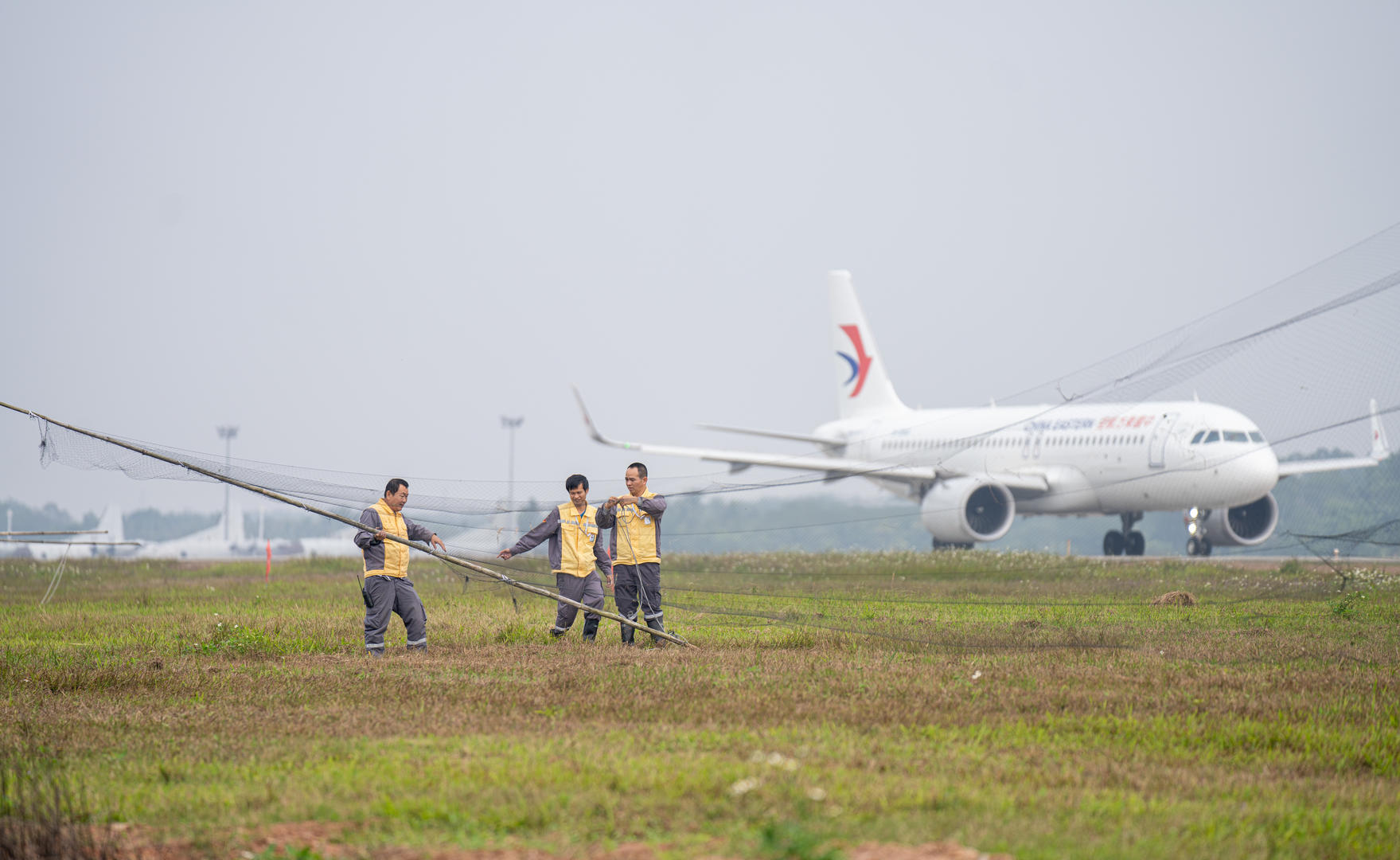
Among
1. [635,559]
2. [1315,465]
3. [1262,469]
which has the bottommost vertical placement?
[635,559]

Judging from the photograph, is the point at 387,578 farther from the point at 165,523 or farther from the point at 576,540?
the point at 165,523

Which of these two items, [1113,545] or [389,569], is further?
[1113,545]

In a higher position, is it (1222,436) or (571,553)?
(1222,436)

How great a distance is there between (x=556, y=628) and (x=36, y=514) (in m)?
113

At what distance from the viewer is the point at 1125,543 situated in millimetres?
35188

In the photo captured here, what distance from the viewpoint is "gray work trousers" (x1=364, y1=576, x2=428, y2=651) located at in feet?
37.6

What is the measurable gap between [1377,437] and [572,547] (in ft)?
23.0

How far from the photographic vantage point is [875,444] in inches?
1599

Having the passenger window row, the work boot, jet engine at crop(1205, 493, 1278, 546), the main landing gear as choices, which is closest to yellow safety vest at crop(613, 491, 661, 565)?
the work boot

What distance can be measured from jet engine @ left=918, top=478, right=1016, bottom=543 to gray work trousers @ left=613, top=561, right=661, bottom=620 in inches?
863

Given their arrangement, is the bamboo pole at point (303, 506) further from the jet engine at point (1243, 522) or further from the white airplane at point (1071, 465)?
the jet engine at point (1243, 522)

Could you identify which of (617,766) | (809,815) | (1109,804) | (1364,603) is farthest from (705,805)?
(1364,603)

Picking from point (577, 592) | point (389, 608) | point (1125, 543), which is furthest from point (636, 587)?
point (1125, 543)

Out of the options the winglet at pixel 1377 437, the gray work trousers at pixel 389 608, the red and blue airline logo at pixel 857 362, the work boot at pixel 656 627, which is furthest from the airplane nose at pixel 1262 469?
the gray work trousers at pixel 389 608
